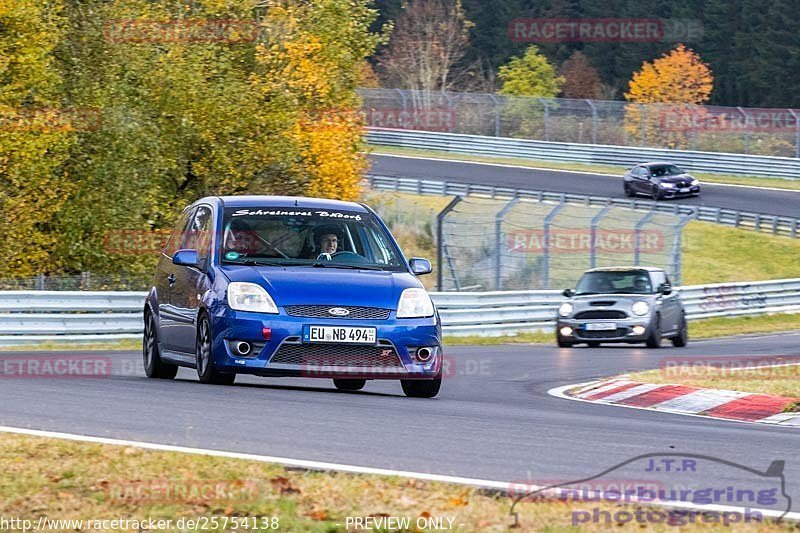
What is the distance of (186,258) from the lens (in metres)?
12.1

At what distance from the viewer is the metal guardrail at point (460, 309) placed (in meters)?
21.9

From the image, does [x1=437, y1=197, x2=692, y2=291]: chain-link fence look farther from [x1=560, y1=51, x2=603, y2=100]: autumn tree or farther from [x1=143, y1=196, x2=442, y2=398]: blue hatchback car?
[x1=560, y1=51, x2=603, y2=100]: autumn tree

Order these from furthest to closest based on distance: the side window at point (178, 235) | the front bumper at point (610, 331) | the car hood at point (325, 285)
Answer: the front bumper at point (610, 331), the side window at point (178, 235), the car hood at point (325, 285)

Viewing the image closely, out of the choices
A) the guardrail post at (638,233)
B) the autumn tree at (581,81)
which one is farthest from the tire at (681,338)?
the autumn tree at (581,81)

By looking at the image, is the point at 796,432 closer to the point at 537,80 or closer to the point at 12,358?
the point at 12,358

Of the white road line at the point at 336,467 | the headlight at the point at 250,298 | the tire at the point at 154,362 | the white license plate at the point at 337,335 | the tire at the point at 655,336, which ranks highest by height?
the headlight at the point at 250,298

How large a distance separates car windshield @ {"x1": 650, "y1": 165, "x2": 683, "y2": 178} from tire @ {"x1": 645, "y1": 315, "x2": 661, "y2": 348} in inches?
1159

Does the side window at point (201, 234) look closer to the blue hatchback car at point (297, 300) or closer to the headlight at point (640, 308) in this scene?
the blue hatchback car at point (297, 300)

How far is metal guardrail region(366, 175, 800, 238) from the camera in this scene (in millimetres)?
47031

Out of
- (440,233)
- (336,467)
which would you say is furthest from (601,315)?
(336,467)

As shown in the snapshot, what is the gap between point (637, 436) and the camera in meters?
9.05

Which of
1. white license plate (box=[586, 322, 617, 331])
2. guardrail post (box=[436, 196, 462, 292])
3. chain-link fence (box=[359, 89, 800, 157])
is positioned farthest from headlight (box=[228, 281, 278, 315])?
chain-link fence (box=[359, 89, 800, 157])

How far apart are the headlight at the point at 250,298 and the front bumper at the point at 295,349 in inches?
1.9

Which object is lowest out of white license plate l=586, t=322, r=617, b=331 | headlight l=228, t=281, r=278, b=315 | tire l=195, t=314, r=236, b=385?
white license plate l=586, t=322, r=617, b=331
